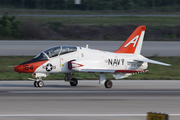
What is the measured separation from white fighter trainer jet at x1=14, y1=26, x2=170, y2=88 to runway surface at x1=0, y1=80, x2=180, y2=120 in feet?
2.93

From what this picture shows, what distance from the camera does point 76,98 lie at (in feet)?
45.2

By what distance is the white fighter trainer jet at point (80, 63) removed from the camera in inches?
658

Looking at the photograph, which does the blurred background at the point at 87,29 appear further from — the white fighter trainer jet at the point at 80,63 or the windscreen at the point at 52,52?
the windscreen at the point at 52,52

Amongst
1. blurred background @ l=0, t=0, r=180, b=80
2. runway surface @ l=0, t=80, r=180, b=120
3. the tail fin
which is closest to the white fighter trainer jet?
the tail fin

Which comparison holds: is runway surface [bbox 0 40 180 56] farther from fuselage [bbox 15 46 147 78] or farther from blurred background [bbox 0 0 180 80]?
fuselage [bbox 15 46 147 78]

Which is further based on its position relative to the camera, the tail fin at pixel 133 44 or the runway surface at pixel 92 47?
the runway surface at pixel 92 47

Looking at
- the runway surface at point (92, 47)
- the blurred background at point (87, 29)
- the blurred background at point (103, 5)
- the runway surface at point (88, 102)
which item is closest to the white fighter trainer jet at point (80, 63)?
the runway surface at point (88, 102)

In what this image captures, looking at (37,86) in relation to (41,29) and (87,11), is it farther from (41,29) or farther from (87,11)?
(87,11)

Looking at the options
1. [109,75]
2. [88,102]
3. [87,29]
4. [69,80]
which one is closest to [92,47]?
[109,75]

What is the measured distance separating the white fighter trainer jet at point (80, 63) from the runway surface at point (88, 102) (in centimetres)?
89

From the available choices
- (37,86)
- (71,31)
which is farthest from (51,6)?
(37,86)

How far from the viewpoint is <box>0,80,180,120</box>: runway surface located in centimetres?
1036

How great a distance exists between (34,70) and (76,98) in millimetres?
3786

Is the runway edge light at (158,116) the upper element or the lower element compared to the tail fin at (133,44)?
lower
